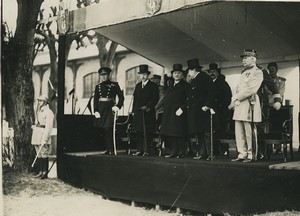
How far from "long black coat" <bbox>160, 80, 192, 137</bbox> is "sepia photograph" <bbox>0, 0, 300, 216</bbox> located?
2 centimetres

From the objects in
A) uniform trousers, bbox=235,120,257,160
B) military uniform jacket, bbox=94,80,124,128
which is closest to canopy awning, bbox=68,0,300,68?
military uniform jacket, bbox=94,80,124,128

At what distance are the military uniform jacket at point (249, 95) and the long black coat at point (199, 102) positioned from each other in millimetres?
738

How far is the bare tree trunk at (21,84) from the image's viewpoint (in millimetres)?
9266

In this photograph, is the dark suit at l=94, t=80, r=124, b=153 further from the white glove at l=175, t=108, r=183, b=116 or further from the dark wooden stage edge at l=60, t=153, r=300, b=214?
the white glove at l=175, t=108, r=183, b=116

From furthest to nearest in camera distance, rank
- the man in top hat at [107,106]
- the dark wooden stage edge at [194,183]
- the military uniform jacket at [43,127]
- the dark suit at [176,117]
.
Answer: the military uniform jacket at [43,127] → the man in top hat at [107,106] → the dark suit at [176,117] → the dark wooden stage edge at [194,183]

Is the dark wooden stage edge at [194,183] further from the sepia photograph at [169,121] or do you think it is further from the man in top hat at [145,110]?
the man in top hat at [145,110]

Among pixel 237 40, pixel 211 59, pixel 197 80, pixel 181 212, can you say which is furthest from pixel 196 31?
pixel 181 212

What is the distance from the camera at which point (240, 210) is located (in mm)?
5742

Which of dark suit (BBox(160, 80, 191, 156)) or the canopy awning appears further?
the canopy awning

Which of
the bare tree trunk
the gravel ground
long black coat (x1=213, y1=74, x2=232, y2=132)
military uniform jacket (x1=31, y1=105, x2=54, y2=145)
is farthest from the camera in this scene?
the bare tree trunk

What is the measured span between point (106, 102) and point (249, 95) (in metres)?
2.97

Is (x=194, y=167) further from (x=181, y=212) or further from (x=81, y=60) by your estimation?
(x=81, y=60)

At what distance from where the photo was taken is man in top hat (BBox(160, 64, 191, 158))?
23.3 ft

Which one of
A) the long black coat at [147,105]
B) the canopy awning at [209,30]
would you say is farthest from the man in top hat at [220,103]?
the canopy awning at [209,30]
